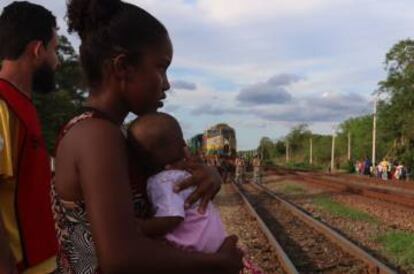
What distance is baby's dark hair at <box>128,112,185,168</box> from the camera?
2.24m

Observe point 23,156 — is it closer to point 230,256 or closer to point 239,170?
point 230,256

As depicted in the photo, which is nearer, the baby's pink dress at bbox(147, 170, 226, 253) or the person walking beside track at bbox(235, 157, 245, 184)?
the baby's pink dress at bbox(147, 170, 226, 253)

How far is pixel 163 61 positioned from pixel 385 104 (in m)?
62.5

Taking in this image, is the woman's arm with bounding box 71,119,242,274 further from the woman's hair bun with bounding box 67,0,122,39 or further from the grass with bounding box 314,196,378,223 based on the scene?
the grass with bounding box 314,196,378,223

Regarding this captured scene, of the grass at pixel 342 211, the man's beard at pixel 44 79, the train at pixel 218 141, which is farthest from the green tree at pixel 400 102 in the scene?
the man's beard at pixel 44 79

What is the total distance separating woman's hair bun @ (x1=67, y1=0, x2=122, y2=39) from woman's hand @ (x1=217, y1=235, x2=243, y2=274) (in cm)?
77

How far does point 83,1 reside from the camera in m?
2.36

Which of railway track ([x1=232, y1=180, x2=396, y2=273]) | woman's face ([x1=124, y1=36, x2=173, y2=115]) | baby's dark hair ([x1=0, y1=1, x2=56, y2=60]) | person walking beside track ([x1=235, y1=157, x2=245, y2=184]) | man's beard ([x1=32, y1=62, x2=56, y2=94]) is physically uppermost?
baby's dark hair ([x1=0, y1=1, x2=56, y2=60])

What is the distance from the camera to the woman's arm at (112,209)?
2.03 metres

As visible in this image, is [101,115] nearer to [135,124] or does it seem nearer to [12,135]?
[135,124]

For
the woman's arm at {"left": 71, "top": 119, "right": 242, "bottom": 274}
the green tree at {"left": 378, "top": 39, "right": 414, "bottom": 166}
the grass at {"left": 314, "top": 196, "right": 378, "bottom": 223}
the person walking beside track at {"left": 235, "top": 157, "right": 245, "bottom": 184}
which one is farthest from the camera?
the green tree at {"left": 378, "top": 39, "right": 414, "bottom": 166}

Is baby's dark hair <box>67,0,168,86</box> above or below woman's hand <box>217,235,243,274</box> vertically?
above

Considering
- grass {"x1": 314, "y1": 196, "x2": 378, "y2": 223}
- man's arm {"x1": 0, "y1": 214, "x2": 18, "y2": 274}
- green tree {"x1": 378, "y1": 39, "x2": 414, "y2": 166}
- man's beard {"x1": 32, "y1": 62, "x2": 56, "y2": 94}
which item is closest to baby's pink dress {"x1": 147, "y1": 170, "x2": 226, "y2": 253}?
man's arm {"x1": 0, "y1": 214, "x2": 18, "y2": 274}

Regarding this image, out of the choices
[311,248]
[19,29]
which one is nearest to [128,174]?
[19,29]
